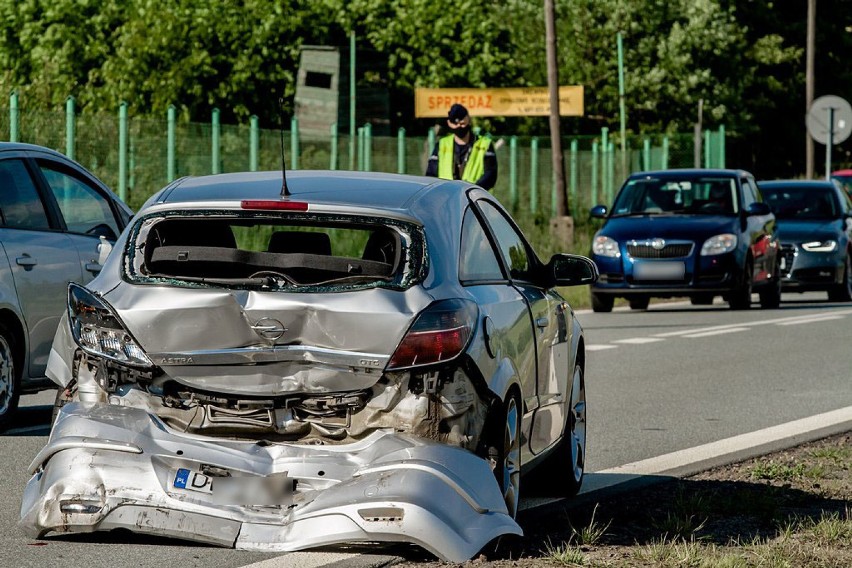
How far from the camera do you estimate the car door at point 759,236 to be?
21.7m

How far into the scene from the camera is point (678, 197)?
72.5ft

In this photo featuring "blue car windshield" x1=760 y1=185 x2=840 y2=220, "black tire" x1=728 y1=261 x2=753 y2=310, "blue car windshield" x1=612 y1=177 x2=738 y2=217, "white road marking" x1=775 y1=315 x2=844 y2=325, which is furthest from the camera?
"blue car windshield" x1=760 y1=185 x2=840 y2=220

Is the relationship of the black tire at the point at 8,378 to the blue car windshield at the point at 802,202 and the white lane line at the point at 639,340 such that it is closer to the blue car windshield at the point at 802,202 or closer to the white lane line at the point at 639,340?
the white lane line at the point at 639,340

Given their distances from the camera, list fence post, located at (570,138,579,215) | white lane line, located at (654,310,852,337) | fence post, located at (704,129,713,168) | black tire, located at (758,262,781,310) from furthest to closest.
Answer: fence post, located at (704,129,713,168) → fence post, located at (570,138,579,215) → black tire, located at (758,262,781,310) → white lane line, located at (654,310,852,337)

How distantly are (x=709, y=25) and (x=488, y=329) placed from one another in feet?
165

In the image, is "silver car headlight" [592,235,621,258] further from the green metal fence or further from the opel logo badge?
Answer: the opel logo badge

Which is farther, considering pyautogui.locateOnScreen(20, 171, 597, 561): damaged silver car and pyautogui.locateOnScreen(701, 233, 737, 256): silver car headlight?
pyautogui.locateOnScreen(701, 233, 737, 256): silver car headlight

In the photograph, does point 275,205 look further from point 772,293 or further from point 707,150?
point 707,150

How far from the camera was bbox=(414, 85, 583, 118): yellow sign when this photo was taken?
41594mm

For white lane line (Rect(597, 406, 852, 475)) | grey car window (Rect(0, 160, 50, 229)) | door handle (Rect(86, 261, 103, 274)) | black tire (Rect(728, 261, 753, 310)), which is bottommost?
black tire (Rect(728, 261, 753, 310))

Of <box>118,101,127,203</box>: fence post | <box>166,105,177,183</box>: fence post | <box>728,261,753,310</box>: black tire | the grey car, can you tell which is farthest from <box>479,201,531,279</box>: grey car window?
<box>166,105,177,183</box>: fence post

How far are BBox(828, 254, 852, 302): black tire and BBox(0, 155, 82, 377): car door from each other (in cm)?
1670

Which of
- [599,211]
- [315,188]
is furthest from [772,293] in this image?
Result: [315,188]

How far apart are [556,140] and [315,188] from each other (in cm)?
2520
